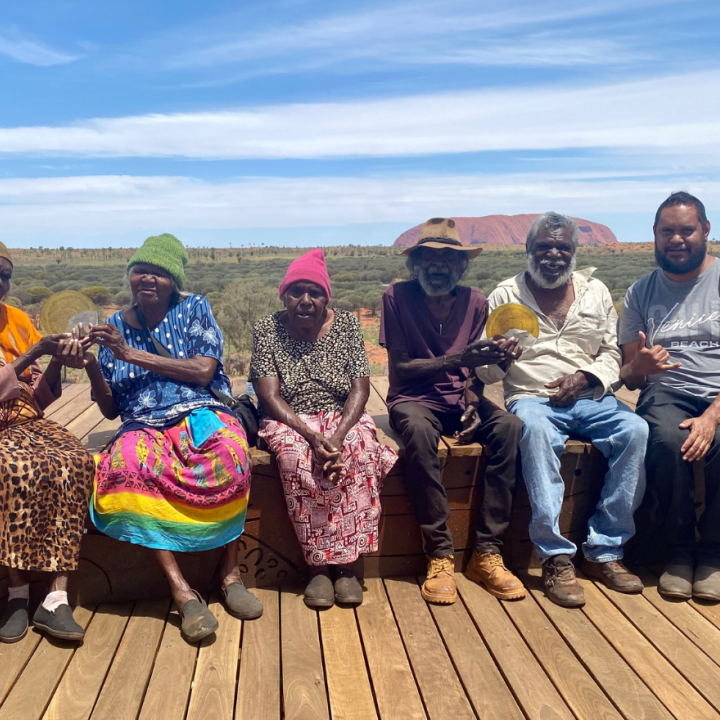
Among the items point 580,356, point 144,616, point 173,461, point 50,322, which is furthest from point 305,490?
point 580,356

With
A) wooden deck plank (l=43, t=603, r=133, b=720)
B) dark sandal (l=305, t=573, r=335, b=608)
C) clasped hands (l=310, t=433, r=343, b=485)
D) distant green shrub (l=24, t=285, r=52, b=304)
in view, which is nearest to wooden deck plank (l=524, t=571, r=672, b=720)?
dark sandal (l=305, t=573, r=335, b=608)

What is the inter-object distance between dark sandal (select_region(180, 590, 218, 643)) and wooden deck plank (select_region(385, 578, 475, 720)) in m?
0.79

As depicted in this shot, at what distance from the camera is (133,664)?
2557 millimetres

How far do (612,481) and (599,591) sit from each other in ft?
1.70

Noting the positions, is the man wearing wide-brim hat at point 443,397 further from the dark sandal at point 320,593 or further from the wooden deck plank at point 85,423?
the wooden deck plank at point 85,423

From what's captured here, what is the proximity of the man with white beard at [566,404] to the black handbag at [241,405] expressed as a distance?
4.09ft

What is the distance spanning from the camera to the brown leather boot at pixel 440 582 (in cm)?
304

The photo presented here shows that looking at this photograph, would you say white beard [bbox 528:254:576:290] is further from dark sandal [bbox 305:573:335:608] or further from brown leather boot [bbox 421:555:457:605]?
dark sandal [bbox 305:573:335:608]

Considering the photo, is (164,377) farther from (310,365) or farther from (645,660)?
(645,660)

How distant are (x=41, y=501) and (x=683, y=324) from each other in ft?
10.6

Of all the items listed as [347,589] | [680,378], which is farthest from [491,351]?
[347,589]

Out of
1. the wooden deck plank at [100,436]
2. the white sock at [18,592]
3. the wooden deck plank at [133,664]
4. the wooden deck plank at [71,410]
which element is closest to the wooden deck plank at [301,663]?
the wooden deck plank at [133,664]

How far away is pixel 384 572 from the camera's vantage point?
11.0 ft

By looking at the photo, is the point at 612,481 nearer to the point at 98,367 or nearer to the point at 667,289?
the point at 667,289
